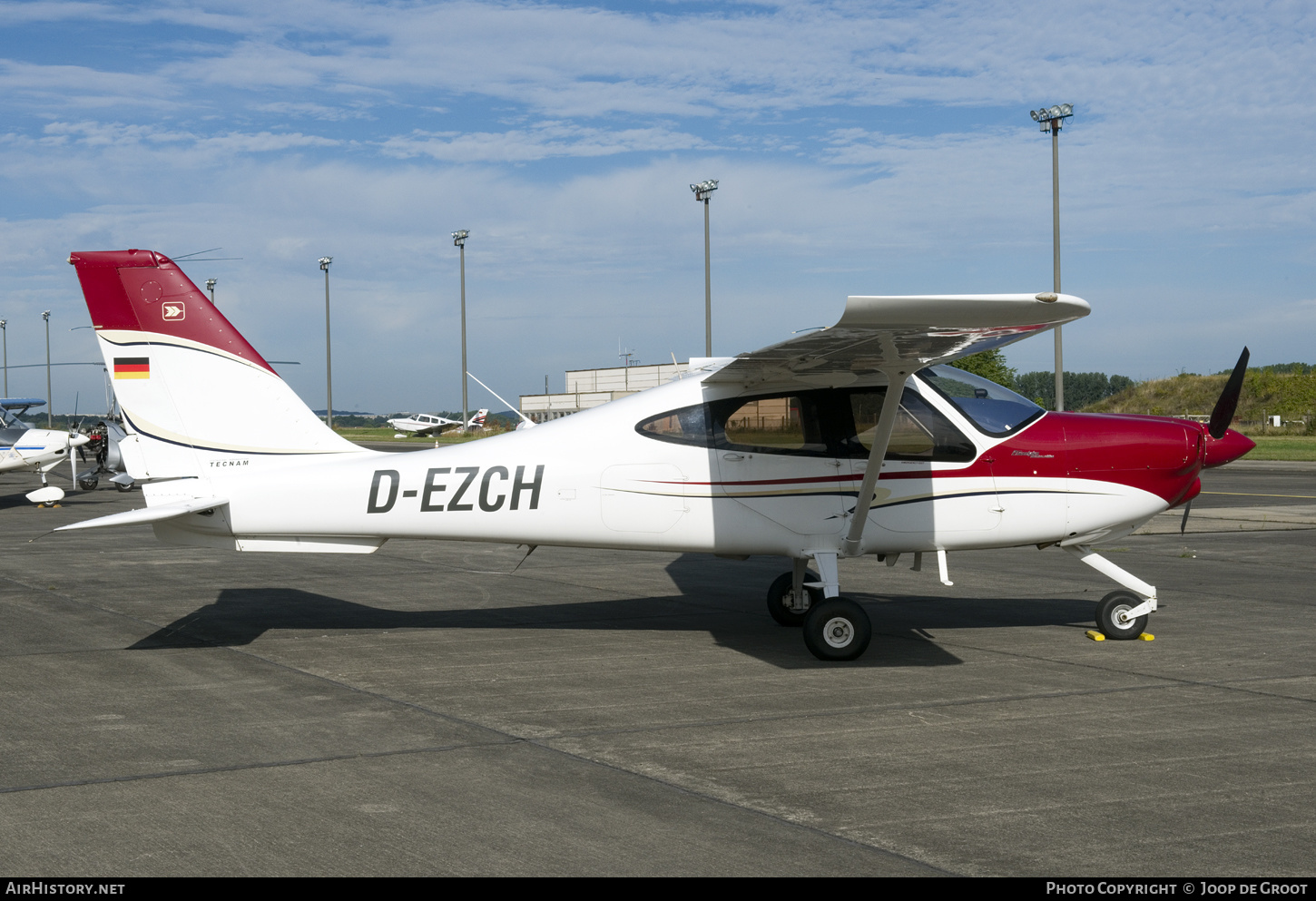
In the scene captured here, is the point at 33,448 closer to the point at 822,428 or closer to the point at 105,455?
the point at 105,455

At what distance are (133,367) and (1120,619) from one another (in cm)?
800

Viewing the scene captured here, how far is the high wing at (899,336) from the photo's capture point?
6.39 metres

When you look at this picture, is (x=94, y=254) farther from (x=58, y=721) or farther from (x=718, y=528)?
(x=718, y=528)

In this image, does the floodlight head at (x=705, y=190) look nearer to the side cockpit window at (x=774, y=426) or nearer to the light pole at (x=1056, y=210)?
the light pole at (x=1056, y=210)

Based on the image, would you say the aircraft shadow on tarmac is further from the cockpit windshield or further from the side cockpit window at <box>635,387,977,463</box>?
the cockpit windshield

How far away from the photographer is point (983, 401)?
9156 mm

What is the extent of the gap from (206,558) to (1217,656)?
12775 millimetres

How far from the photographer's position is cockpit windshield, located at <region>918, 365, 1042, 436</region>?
29.6 feet

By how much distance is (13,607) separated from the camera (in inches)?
445

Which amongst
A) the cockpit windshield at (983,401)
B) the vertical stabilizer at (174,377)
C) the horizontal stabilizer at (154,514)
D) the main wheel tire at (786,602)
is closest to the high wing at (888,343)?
the cockpit windshield at (983,401)

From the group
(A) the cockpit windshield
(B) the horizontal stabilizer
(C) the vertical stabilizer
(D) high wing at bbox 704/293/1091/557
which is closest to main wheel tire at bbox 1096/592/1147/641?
(A) the cockpit windshield

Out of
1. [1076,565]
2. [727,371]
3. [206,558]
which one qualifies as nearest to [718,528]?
[727,371]

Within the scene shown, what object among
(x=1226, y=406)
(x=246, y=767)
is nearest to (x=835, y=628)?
(x=1226, y=406)
